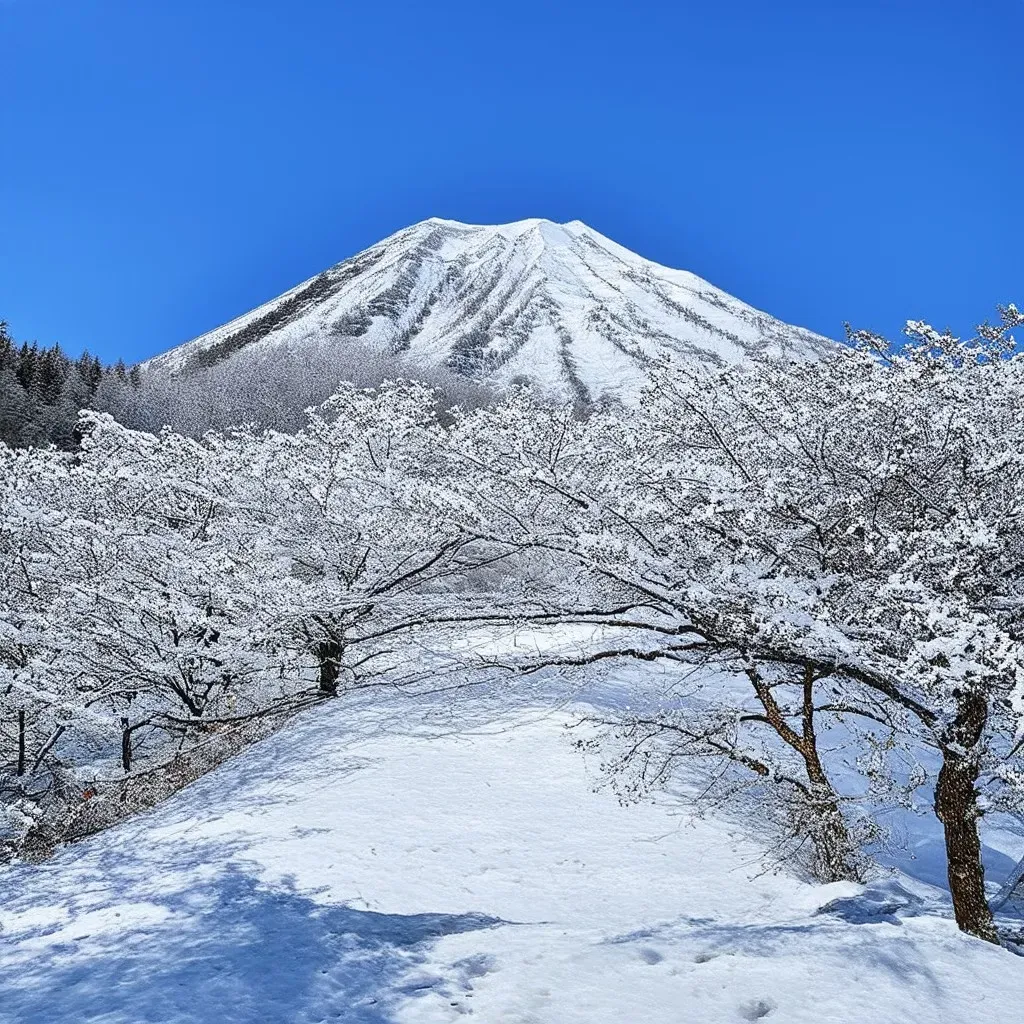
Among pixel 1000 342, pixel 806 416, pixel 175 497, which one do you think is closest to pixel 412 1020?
pixel 806 416

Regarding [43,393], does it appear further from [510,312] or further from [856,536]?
[510,312]

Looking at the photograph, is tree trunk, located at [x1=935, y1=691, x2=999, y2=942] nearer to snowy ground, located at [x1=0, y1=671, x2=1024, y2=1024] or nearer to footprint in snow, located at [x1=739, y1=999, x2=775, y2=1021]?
snowy ground, located at [x1=0, y1=671, x2=1024, y2=1024]

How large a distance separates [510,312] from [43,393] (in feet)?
388

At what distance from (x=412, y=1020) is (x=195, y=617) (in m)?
5.51

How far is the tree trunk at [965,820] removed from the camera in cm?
442

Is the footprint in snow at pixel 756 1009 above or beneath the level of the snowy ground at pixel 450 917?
above

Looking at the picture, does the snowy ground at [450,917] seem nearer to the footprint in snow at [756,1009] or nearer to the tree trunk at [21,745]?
the footprint in snow at [756,1009]

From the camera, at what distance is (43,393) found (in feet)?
147

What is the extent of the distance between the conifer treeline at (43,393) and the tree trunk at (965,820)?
43.5m

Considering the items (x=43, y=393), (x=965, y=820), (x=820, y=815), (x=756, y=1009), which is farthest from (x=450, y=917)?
(x=43, y=393)

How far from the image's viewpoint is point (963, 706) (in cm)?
449

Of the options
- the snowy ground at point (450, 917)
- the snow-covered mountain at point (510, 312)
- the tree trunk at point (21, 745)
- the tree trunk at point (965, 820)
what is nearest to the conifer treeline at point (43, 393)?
the tree trunk at point (21, 745)

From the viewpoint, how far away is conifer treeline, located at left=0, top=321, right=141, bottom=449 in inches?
1636

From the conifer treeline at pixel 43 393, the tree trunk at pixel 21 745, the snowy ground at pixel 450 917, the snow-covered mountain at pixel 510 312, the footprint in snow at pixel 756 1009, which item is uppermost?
the snow-covered mountain at pixel 510 312
